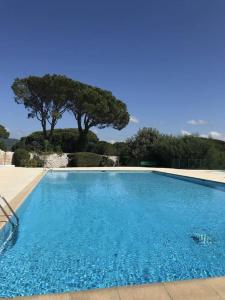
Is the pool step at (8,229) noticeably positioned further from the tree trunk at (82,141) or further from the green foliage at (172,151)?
the tree trunk at (82,141)

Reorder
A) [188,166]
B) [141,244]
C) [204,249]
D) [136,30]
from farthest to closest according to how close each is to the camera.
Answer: [188,166] → [136,30] → [141,244] → [204,249]

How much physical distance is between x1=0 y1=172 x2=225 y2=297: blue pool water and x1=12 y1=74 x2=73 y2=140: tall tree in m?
18.0

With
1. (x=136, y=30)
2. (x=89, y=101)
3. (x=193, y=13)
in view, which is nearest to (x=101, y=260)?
(x=193, y=13)

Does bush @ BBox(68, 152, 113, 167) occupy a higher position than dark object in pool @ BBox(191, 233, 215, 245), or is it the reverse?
bush @ BBox(68, 152, 113, 167)

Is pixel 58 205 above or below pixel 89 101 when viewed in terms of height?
below

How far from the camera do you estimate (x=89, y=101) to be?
26.3 metres

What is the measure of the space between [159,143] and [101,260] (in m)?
21.0

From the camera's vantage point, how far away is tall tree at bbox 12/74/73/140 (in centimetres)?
2569

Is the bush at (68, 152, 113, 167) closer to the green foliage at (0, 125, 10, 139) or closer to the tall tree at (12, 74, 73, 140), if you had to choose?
the tall tree at (12, 74, 73, 140)

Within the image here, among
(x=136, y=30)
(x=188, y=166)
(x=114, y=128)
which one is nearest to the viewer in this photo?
(x=136, y=30)

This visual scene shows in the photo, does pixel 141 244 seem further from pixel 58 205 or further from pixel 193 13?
pixel 193 13

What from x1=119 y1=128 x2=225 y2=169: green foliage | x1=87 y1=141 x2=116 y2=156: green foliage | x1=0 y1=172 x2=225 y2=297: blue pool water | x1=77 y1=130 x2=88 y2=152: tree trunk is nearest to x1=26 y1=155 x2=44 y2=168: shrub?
x1=77 y1=130 x2=88 y2=152: tree trunk

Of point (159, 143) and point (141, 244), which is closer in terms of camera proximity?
point (141, 244)

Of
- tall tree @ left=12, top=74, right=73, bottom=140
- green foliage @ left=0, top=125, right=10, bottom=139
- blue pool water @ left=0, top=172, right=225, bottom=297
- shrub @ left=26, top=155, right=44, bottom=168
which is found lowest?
blue pool water @ left=0, top=172, right=225, bottom=297
